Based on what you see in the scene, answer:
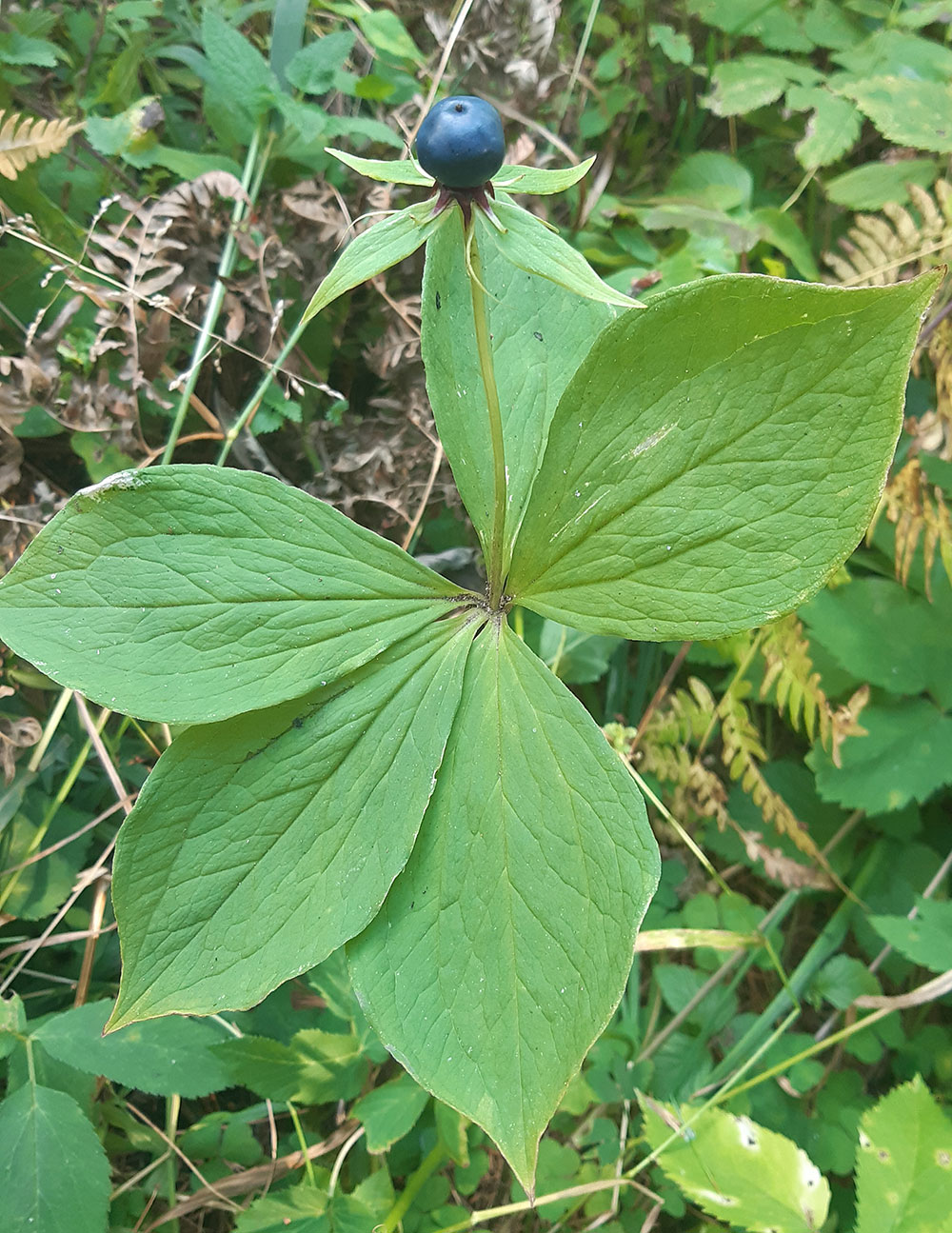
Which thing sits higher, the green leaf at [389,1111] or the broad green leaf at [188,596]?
the broad green leaf at [188,596]

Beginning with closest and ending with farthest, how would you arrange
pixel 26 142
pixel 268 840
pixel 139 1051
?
pixel 268 840 → pixel 139 1051 → pixel 26 142

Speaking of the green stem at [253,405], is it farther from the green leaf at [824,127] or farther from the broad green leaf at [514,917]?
the green leaf at [824,127]

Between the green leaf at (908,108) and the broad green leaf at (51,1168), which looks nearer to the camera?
the broad green leaf at (51,1168)

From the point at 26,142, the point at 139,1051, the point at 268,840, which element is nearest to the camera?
the point at 268,840

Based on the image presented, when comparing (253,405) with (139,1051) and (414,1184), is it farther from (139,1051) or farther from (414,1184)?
(414,1184)

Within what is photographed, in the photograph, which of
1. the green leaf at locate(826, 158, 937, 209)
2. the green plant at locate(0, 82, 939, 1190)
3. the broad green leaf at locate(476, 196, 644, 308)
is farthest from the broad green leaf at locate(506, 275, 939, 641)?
the green leaf at locate(826, 158, 937, 209)

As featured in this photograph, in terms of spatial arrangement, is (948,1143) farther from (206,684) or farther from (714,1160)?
(206,684)

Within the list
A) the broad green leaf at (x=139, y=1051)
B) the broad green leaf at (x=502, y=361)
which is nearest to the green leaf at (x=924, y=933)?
the broad green leaf at (x=502, y=361)

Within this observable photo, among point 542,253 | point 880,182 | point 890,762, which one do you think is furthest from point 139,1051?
point 880,182
